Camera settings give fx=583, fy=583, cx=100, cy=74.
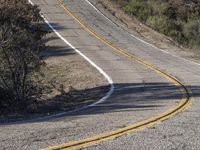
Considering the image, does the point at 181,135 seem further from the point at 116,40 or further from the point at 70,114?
the point at 116,40

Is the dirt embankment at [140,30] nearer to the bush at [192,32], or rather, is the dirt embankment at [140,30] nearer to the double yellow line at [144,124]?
the bush at [192,32]

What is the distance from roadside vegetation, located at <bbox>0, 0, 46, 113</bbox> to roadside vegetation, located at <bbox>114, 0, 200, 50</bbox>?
21.1 m

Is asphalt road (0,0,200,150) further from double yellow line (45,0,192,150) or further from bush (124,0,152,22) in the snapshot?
bush (124,0,152,22)

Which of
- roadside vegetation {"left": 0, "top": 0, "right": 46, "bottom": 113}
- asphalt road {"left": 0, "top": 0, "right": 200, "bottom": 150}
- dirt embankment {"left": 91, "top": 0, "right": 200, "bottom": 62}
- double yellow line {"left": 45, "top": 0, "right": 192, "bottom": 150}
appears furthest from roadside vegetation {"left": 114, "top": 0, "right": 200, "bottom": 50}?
roadside vegetation {"left": 0, "top": 0, "right": 46, "bottom": 113}

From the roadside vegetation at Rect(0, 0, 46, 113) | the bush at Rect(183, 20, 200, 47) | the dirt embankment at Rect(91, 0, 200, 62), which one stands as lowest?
the bush at Rect(183, 20, 200, 47)

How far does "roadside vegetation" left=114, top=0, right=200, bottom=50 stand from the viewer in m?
41.6

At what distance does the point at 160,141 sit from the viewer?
9.95 metres

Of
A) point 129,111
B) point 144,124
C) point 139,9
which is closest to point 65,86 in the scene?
point 129,111

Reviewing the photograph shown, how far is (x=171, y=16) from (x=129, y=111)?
34.3 metres

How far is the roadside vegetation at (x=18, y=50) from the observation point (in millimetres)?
17266

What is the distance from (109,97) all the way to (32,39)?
2990 mm

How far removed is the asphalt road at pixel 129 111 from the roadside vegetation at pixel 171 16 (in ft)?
24.7

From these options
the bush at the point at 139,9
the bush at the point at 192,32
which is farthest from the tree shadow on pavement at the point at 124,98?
the bush at the point at 139,9

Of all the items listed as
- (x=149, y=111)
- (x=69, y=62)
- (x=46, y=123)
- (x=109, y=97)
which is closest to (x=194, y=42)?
(x=69, y=62)
